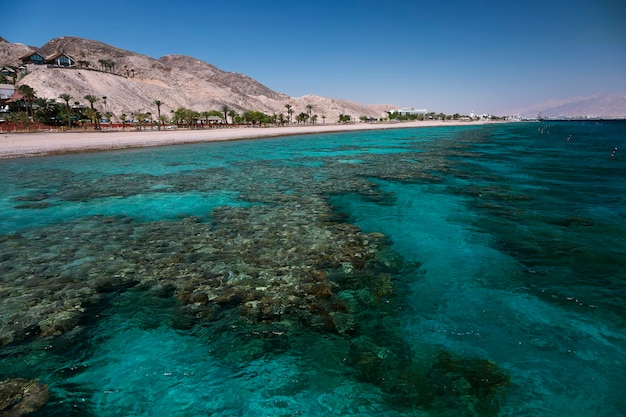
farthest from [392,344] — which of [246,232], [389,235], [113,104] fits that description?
[113,104]

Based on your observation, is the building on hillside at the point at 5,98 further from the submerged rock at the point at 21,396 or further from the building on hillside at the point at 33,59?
the submerged rock at the point at 21,396

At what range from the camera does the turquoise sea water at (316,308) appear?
252 inches

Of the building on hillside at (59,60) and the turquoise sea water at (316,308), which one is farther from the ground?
the building on hillside at (59,60)

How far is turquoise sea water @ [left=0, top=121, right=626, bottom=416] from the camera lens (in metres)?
6.41

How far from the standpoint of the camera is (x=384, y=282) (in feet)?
34.8

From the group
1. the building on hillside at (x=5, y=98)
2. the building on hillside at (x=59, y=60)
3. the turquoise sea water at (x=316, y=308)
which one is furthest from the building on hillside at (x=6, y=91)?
the turquoise sea water at (x=316, y=308)

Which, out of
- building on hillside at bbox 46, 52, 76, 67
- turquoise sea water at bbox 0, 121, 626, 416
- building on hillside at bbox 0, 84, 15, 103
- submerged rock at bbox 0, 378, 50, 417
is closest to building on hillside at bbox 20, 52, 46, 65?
building on hillside at bbox 46, 52, 76, 67

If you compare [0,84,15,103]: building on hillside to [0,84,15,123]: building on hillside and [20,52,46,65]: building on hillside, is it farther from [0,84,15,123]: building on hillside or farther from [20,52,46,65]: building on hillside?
[20,52,46,65]: building on hillside

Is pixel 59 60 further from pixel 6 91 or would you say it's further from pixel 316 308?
pixel 316 308

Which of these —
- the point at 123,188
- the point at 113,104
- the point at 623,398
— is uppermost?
the point at 113,104

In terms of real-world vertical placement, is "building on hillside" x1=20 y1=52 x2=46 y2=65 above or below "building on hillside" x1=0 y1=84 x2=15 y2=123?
above

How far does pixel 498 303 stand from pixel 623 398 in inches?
135

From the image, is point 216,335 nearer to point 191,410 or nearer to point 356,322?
point 191,410

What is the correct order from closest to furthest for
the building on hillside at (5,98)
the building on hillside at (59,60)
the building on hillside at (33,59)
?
the building on hillside at (5,98)
the building on hillside at (59,60)
the building on hillside at (33,59)
